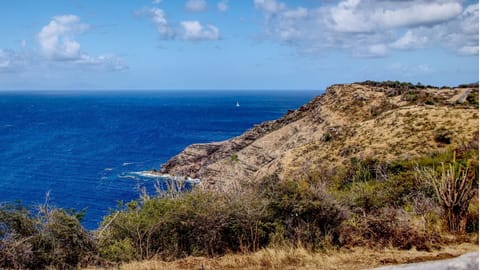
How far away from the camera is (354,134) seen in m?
37.8

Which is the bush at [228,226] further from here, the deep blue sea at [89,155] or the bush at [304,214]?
the deep blue sea at [89,155]

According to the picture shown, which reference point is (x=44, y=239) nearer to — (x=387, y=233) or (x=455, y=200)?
(x=387, y=233)

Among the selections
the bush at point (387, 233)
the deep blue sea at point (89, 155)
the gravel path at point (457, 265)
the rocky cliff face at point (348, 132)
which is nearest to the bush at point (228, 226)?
the bush at point (387, 233)

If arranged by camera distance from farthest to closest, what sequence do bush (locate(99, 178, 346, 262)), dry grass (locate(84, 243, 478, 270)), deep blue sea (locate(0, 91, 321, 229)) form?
deep blue sea (locate(0, 91, 321, 229)) < bush (locate(99, 178, 346, 262)) < dry grass (locate(84, 243, 478, 270))

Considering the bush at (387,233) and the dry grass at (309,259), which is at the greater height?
the bush at (387,233)

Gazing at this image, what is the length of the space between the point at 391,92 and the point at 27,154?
54665mm

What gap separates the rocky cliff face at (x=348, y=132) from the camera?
31.8 m

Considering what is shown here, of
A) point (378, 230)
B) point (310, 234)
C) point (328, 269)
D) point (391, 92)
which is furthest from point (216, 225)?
point (391, 92)

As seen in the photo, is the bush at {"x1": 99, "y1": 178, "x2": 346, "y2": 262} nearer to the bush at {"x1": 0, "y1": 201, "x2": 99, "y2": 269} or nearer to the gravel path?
the bush at {"x1": 0, "y1": 201, "x2": 99, "y2": 269}

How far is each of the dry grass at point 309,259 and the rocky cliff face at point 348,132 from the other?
12.3 metres

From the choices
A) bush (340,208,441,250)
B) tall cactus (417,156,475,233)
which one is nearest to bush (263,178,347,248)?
bush (340,208,441,250)

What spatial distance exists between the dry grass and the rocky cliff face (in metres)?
12.3

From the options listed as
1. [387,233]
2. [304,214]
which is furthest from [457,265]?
[304,214]

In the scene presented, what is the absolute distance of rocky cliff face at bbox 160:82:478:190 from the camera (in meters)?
31.8
